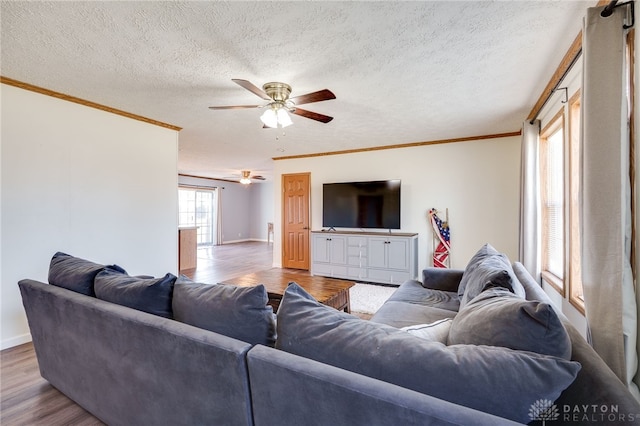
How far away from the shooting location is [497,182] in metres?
4.46

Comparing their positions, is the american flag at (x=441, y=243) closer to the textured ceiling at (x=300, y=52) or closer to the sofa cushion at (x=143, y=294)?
the textured ceiling at (x=300, y=52)

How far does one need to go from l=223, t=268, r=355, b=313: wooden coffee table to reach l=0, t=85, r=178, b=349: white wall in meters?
1.48

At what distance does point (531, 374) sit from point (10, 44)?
3380mm

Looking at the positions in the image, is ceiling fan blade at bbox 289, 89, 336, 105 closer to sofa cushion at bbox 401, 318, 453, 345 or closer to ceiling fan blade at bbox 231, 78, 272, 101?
ceiling fan blade at bbox 231, 78, 272, 101

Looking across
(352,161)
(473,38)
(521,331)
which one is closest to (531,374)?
(521,331)

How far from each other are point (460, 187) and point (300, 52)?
3601mm

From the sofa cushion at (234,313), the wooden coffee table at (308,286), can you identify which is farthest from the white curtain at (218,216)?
the sofa cushion at (234,313)

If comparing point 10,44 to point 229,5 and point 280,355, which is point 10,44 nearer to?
point 229,5

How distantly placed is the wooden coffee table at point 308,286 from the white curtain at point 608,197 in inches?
68.1

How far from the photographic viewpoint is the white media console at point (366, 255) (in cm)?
464

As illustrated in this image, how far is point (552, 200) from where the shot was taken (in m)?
3.27

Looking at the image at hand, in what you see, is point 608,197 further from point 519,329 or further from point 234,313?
point 234,313

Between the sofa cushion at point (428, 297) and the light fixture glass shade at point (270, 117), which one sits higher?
the light fixture glass shade at point (270, 117)

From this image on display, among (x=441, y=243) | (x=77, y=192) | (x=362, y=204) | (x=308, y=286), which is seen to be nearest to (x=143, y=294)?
(x=308, y=286)
